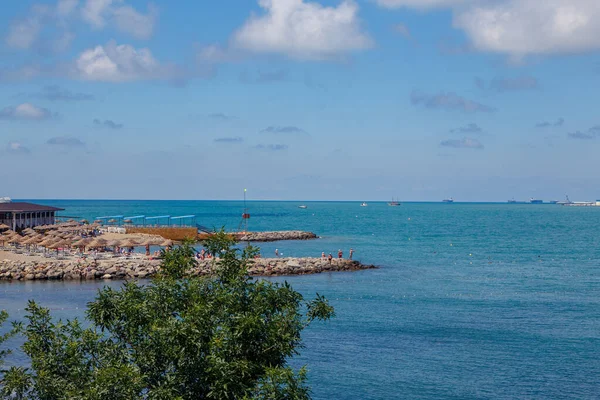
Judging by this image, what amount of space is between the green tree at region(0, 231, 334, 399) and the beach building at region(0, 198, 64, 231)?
2692 inches

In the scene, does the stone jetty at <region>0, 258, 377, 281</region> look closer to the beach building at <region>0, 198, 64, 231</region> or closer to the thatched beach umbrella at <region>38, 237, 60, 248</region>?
the thatched beach umbrella at <region>38, 237, 60, 248</region>

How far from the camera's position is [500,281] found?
61.1 m

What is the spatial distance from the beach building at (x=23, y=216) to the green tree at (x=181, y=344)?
68372 millimetres

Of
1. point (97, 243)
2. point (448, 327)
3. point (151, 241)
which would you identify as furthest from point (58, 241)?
point (448, 327)

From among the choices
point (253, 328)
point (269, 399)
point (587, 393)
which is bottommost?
point (587, 393)

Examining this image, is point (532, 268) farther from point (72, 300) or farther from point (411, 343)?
point (72, 300)

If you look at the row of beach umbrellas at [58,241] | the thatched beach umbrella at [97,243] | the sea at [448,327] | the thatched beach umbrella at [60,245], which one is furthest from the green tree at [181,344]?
the thatched beach umbrella at [97,243]

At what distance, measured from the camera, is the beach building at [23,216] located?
7994cm

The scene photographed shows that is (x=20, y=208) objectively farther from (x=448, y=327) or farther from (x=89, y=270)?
(x=448, y=327)

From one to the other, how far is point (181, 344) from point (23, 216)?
7545 cm

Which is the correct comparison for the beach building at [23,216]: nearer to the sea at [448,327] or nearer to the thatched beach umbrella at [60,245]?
the thatched beach umbrella at [60,245]

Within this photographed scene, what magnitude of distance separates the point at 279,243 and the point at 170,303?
87.2m

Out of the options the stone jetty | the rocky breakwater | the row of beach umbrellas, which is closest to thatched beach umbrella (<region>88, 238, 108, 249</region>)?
the row of beach umbrellas

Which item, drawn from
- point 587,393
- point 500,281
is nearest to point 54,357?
point 587,393
